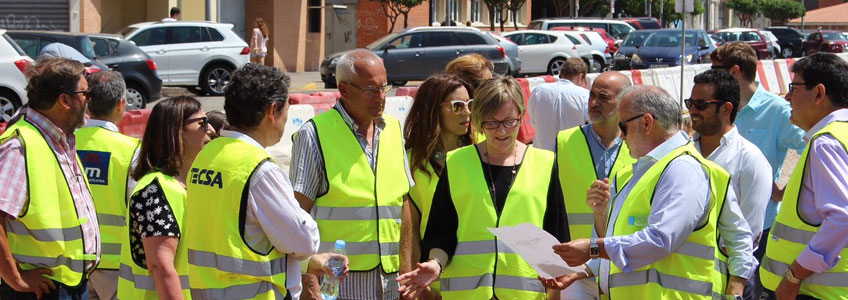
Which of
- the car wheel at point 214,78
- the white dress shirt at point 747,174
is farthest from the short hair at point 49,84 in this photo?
the car wheel at point 214,78

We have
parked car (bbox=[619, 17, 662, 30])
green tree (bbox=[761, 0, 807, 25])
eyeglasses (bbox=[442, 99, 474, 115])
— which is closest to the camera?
eyeglasses (bbox=[442, 99, 474, 115])

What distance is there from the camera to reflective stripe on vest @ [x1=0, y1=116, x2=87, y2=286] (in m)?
4.53

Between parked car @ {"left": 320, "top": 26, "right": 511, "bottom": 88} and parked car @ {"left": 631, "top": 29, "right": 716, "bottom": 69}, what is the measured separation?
490cm

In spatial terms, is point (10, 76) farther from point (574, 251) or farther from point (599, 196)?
point (574, 251)

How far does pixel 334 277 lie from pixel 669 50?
27.7m

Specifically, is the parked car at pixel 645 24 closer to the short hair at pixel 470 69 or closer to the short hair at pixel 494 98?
the short hair at pixel 470 69

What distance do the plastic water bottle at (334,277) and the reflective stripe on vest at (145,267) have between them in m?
0.61

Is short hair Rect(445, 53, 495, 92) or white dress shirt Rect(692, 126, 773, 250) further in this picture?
short hair Rect(445, 53, 495, 92)

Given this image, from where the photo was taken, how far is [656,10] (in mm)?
Answer: 69250

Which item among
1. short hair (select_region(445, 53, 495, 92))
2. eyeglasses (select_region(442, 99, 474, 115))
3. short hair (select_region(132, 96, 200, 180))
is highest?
short hair (select_region(445, 53, 495, 92))

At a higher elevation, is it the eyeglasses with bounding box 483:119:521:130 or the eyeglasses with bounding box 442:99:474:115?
the eyeglasses with bounding box 442:99:474:115

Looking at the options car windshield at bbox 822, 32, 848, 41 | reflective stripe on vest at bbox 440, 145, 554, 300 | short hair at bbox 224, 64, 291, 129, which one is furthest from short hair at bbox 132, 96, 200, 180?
car windshield at bbox 822, 32, 848, 41

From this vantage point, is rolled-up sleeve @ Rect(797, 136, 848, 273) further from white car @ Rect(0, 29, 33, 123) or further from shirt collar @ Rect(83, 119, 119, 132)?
white car @ Rect(0, 29, 33, 123)

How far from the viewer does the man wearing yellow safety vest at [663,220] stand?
4039 mm
